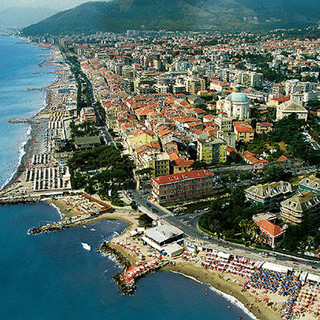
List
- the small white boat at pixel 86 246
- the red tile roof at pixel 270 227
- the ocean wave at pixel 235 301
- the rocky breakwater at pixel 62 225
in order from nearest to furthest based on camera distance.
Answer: the ocean wave at pixel 235 301
the red tile roof at pixel 270 227
the small white boat at pixel 86 246
the rocky breakwater at pixel 62 225

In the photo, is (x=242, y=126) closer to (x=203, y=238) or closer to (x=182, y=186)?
(x=182, y=186)

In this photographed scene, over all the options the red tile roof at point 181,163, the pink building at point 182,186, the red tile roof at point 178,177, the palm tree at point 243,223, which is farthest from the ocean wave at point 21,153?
the palm tree at point 243,223

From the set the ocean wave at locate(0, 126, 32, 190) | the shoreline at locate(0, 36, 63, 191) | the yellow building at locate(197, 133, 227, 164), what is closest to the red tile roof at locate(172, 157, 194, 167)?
the yellow building at locate(197, 133, 227, 164)

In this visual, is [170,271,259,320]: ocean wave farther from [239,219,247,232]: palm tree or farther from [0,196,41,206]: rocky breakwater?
[0,196,41,206]: rocky breakwater

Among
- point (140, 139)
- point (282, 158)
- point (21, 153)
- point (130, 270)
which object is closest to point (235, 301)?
point (130, 270)

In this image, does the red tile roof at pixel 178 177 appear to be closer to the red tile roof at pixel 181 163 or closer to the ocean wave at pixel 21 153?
the red tile roof at pixel 181 163

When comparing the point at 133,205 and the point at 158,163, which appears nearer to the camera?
the point at 133,205
